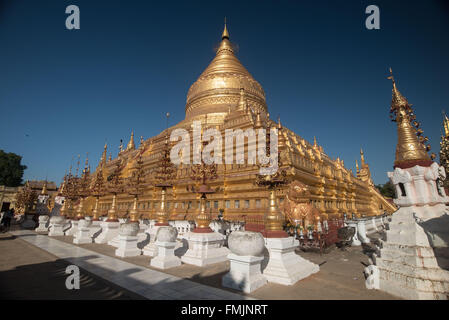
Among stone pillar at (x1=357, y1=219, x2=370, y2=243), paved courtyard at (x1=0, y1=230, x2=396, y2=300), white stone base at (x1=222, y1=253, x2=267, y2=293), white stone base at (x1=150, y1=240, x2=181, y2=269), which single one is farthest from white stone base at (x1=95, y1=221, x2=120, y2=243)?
stone pillar at (x1=357, y1=219, x2=370, y2=243)

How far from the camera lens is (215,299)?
14.9 feet

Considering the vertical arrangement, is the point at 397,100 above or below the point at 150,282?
above

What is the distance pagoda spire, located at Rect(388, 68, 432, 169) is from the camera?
6742 mm

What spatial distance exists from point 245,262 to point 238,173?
13.1 metres

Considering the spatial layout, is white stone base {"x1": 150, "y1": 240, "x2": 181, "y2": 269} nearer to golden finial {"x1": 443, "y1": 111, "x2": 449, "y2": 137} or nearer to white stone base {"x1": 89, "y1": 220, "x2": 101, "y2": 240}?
white stone base {"x1": 89, "y1": 220, "x2": 101, "y2": 240}

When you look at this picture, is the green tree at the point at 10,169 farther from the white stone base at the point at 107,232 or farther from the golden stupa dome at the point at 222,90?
the white stone base at the point at 107,232

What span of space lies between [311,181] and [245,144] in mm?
6058

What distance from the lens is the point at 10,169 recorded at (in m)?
56.1

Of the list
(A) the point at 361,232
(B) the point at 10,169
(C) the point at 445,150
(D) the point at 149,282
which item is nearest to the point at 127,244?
(D) the point at 149,282

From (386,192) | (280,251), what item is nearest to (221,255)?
(280,251)

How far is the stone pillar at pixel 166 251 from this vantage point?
7.14 metres

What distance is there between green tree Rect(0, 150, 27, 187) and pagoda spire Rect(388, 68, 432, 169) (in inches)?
2967

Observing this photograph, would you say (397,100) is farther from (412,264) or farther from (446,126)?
(446,126)
